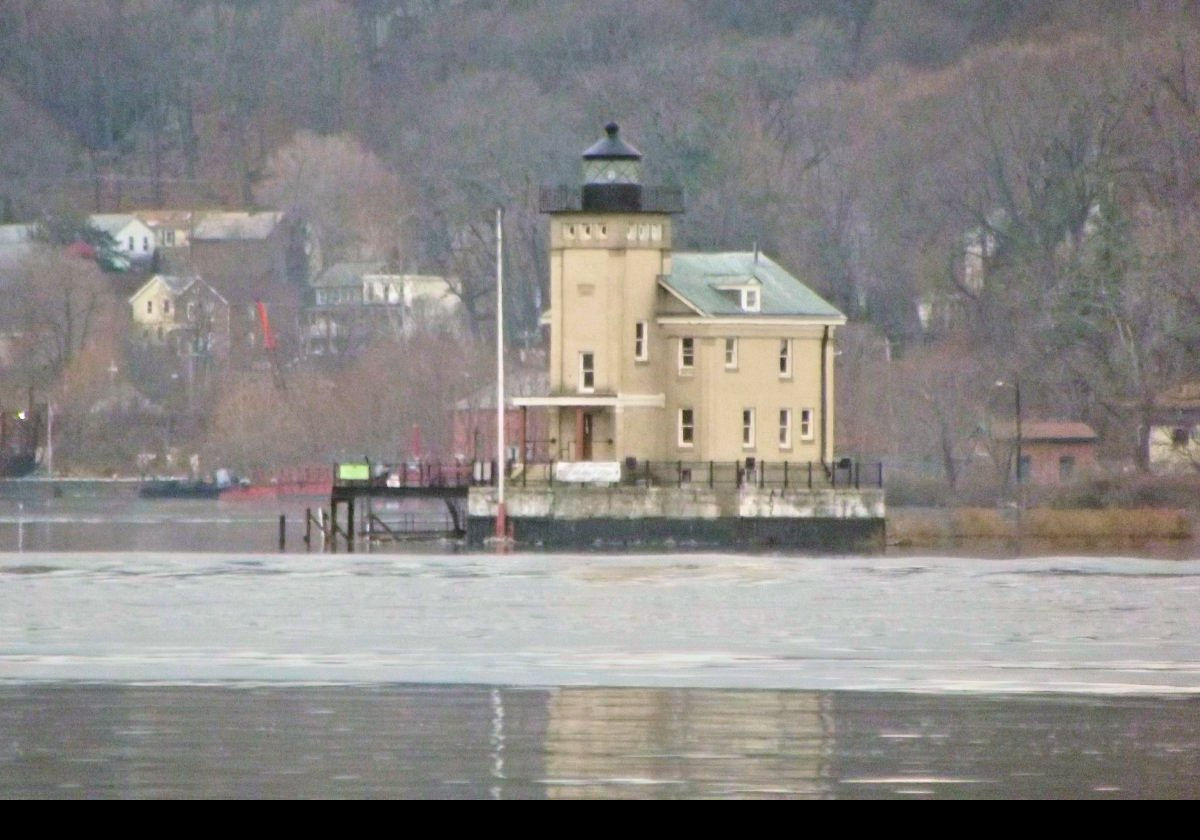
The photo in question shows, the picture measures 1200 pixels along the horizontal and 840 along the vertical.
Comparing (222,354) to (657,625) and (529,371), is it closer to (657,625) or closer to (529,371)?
(529,371)

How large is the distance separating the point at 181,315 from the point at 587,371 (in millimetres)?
92664

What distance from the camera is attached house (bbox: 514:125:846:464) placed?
263 ft

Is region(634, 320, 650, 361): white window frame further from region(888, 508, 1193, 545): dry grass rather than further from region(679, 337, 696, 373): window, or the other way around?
region(888, 508, 1193, 545): dry grass

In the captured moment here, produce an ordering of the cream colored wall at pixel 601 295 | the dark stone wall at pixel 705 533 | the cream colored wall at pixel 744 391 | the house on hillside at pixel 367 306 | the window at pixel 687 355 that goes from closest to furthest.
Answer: the dark stone wall at pixel 705 533
the cream colored wall at pixel 601 295
the cream colored wall at pixel 744 391
the window at pixel 687 355
the house on hillside at pixel 367 306

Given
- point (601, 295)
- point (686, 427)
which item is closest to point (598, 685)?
point (601, 295)

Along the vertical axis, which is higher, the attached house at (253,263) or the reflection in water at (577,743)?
the attached house at (253,263)

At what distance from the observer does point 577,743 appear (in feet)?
92.2

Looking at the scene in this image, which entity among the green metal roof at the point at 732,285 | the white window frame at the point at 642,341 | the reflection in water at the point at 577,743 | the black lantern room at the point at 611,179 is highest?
the black lantern room at the point at 611,179

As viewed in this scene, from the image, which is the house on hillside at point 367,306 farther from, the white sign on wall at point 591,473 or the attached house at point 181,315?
the white sign on wall at point 591,473

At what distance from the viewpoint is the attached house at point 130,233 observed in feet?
623

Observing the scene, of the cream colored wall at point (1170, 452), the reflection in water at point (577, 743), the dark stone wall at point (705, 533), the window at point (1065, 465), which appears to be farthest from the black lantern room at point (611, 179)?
the reflection in water at point (577, 743)

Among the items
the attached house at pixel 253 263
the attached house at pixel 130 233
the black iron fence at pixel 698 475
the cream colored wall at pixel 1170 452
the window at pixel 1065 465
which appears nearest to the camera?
the black iron fence at pixel 698 475

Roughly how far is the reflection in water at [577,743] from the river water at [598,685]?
0.06 metres

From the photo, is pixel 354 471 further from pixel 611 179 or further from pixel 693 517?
pixel 693 517
